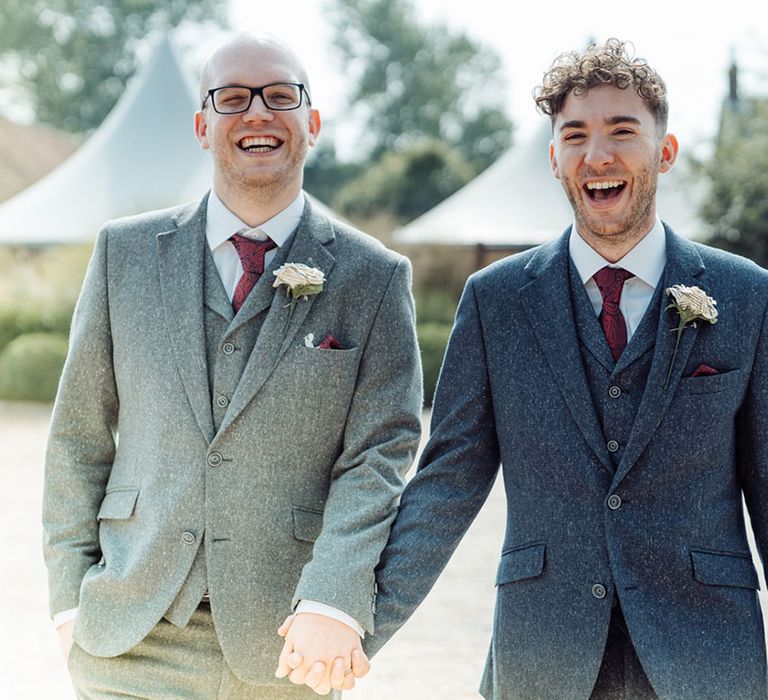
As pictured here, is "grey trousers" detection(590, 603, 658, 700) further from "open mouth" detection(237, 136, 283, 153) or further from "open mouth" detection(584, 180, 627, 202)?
"open mouth" detection(237, 136, 283, 153)

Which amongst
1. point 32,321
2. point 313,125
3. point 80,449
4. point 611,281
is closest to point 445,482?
point 611,281

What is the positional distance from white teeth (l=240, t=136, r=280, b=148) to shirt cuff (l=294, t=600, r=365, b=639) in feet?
4.03

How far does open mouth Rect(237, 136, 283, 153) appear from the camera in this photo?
10.0 ft

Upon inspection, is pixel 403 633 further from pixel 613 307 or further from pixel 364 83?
pixel 364 83

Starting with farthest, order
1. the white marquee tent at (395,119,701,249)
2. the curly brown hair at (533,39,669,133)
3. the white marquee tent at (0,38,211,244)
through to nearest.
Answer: the white marquee tent at (0,38,211,244) → the white marquee tent at (395,119,701,249) → the curly brown hair at (533,39,669,133)

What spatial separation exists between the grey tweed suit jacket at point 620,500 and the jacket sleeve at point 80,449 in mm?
844

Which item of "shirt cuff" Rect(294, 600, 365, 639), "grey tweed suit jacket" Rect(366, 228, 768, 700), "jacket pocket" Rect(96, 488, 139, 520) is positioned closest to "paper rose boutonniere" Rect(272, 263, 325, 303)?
"grey tweed suit jacket" Rect(366, 228, 768, 700)

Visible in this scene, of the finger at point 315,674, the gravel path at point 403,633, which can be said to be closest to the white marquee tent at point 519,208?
the gravel path at point 403,633

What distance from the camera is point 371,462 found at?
2930 millimetres

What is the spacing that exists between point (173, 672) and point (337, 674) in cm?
47

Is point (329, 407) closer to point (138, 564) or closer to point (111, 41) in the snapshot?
point (138, 564)

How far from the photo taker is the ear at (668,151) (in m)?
2.91

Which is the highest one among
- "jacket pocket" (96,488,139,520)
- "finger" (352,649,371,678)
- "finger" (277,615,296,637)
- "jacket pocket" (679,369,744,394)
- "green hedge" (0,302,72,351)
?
"jacket pocket" (679,369,744,394)

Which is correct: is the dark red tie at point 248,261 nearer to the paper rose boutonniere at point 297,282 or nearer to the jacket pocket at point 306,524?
the paper rose boutonniere at point 297,282
